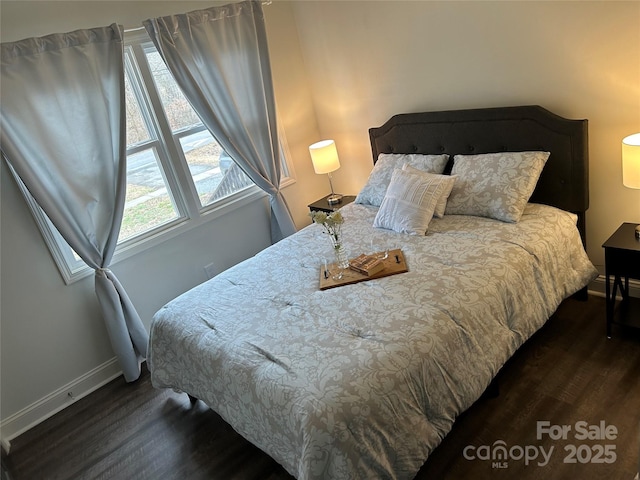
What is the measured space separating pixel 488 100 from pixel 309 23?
1.67 meters

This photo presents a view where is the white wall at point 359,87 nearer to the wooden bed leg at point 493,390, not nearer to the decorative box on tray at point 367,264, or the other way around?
the wooden bed leg at point 493,390

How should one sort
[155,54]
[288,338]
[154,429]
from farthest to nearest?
1. [155,54]
2. [154,429]
3. [288,338]

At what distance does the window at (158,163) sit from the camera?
330cm

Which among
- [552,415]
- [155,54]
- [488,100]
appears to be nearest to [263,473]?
[552,415]

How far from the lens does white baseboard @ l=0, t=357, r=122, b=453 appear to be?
2.98 meters

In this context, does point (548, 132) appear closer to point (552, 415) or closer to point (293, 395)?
point (552, 415)

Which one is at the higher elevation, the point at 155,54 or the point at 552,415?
the point at 155,54

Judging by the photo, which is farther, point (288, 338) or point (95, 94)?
point (95, 94)

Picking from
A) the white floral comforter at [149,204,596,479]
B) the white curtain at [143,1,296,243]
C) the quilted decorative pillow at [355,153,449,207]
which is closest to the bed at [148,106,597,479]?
the white floral comforter at [149,204,596,479]

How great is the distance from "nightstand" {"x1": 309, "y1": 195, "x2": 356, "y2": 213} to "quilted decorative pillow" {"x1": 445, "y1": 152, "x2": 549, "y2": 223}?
1173 millimetres

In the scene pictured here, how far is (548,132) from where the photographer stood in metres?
2.82

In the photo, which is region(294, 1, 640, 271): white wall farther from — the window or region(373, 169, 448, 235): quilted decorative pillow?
the window

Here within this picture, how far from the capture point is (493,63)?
9.87 ft

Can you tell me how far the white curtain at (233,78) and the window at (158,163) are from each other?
0.18 m
